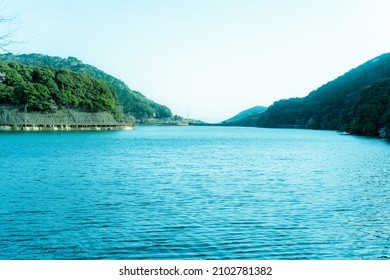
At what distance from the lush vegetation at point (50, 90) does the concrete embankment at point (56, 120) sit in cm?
245

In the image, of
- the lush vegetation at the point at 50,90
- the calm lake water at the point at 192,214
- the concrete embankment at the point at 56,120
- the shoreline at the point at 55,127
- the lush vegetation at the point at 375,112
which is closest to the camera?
the calm lake water at the point at 192,214

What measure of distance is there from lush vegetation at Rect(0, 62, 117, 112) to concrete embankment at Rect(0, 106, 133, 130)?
8.04 feet

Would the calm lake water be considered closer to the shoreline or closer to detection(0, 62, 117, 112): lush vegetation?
detection(0, 62, 117, 112): lush vegetation

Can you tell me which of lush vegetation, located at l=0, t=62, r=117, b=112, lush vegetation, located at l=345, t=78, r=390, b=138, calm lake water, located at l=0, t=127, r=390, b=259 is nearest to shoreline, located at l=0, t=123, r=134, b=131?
lush vegetation, located at l=0, t=62, r=117, b=112

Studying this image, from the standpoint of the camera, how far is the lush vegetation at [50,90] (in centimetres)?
14812

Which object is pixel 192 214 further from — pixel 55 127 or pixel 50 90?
pixel 55 127

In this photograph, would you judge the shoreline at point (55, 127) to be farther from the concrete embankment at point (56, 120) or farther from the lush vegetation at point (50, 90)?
the lush vegetation at point (50, 90)

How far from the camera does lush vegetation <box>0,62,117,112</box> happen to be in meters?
148

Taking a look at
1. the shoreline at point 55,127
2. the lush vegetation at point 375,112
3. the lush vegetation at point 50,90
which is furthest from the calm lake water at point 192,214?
the shoreline at point 55,127

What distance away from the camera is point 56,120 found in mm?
163625

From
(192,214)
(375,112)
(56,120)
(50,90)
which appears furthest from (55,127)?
(192,214)

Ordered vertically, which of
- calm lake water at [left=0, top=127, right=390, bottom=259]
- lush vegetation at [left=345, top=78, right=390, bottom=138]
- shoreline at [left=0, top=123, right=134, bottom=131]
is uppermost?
lush vegetation at [left=345, top=78, right=390, bottom=138]

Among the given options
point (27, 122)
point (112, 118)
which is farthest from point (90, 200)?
point (112, 118)
